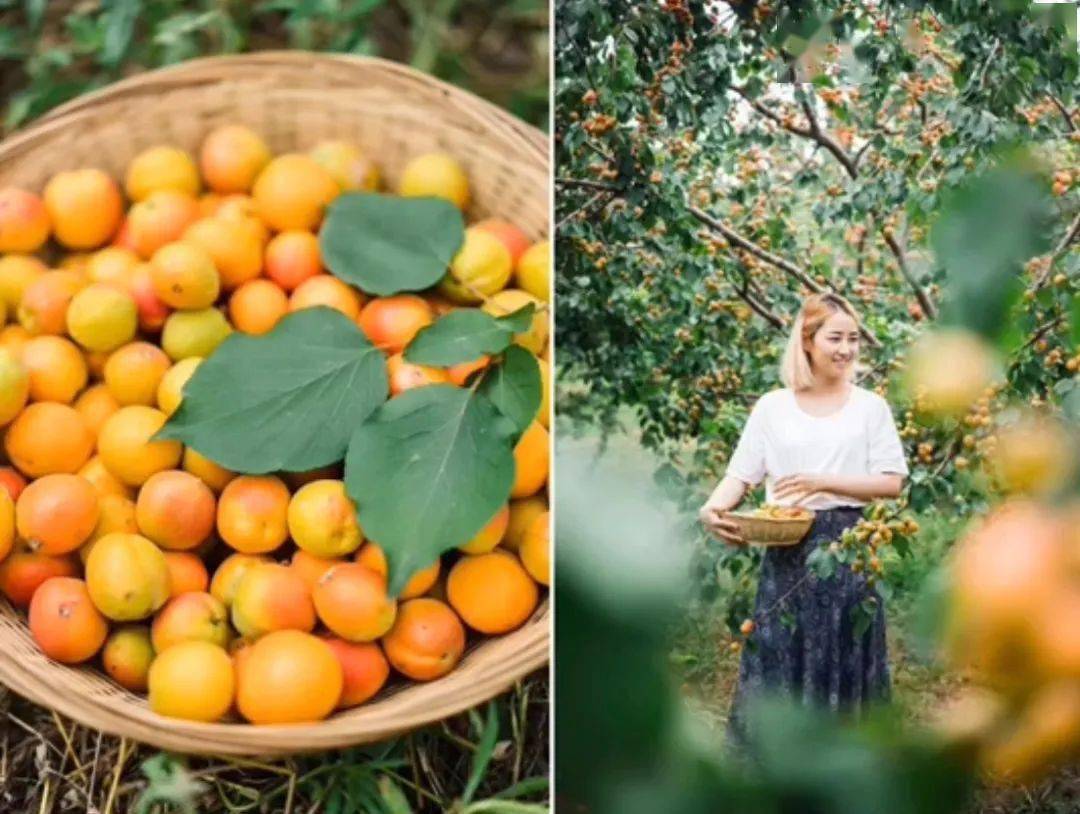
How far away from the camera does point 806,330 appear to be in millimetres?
981

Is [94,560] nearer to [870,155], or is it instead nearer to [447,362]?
[447,362]

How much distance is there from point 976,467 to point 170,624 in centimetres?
63

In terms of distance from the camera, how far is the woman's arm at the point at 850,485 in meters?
0.98

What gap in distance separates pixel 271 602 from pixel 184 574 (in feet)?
0.31

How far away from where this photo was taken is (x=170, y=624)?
1.10m

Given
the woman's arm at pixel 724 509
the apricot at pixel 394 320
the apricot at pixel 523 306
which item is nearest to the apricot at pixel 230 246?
the apricot at pixel 394 320

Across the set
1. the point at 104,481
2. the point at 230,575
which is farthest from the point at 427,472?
the point at 104,481

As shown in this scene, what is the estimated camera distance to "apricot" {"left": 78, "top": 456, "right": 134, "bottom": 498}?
1.17 metres

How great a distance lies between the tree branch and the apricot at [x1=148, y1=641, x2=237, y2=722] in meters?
0.59

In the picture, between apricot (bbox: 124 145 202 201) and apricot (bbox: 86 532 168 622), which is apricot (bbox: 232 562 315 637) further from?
apricot (bbox: 124 145 202 201)

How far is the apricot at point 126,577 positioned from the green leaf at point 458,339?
0.26 metres

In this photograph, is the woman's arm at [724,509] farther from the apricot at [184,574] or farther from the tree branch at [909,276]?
the apricot at [184,574]

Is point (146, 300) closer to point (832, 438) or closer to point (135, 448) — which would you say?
point (135, 448)

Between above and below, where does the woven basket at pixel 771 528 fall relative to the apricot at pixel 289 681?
above
